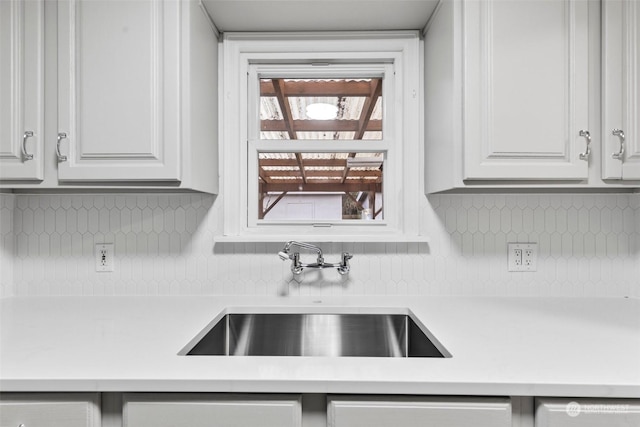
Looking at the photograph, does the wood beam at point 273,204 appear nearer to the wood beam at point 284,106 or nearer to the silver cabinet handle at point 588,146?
the wood beam at point 284,106

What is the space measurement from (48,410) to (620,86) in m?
1.80

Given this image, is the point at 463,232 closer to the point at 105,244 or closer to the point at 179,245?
the point at 179,245

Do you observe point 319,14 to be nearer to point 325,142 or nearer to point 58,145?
point 325,142

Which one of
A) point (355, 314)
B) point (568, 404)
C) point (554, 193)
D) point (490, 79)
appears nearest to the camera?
point (568, 404)

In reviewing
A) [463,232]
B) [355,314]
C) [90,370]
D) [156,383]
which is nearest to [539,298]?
[463,232]

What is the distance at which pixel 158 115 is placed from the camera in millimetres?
1242

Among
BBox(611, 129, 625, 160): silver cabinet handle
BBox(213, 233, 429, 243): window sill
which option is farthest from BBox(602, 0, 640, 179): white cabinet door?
BBox(213, 233, 429, 243): window sill

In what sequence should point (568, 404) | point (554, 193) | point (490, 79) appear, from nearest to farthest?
point (568, 404) < point (490, 79) < point (554, 193)

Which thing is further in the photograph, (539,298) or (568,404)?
(539,298)

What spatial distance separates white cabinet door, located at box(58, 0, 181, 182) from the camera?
124 cm

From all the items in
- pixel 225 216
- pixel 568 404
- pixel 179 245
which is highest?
pixel 225 216

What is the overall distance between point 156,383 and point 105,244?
3.24 ft

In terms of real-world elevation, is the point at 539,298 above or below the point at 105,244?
below

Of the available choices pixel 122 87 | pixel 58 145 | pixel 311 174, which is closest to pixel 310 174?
pixel 311 174
